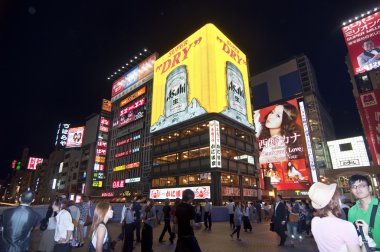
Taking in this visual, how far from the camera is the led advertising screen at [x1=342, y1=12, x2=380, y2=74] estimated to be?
31.7 metres

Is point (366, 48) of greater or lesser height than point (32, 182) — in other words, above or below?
above

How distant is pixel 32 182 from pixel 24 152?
88.1ft

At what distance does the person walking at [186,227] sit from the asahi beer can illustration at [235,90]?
120 feet

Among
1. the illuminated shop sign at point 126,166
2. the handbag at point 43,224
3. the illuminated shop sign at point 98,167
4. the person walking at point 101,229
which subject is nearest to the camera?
the person walking at point 101,229

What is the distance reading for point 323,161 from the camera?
64.4 metres

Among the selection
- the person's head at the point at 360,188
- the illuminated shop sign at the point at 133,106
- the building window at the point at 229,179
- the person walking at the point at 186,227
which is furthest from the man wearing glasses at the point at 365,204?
the illuminated shop sign at the point at 133,106

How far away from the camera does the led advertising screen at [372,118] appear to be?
102ft

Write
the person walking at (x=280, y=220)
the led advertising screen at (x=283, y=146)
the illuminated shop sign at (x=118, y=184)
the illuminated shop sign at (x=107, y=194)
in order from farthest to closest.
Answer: the led advertising screen at (x=283, y=146) → the illuminated shop sign at (x=107, y=194) → the illuminated shop sign at (x=118, y=184) → the person walking at (x=280, y=220)

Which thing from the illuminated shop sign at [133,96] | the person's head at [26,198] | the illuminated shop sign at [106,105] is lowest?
the person's head at [26,198]

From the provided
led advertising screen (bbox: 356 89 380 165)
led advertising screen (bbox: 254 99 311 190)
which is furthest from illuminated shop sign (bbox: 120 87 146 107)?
led advertising screen (bbox: 356 89 380 165)

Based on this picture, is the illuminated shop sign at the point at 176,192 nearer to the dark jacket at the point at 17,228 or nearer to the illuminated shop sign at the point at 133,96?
the illuminated shop sign at the point at 133,96

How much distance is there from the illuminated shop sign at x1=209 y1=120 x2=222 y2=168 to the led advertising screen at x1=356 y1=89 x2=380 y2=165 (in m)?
20.9

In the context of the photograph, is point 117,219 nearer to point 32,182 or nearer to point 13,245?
point 13,245

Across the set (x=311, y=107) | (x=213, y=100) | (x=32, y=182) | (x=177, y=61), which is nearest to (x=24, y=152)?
(x=32, y=182)
